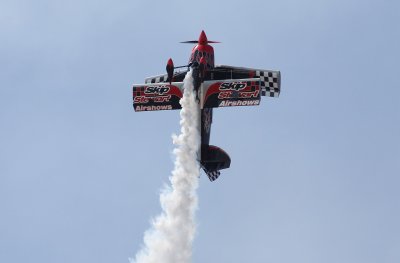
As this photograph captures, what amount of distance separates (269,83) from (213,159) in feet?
17.4

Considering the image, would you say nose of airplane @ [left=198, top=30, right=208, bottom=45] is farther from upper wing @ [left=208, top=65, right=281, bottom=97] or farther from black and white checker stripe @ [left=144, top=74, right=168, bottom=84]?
black and white checker stripe @ [left=144, top=74, right=168, bottom=84]

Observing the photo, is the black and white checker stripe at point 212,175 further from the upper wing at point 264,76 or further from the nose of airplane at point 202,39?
the nose of airplane at point 202,39

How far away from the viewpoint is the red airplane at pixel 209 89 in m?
56.5

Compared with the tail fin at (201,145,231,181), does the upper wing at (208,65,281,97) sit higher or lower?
higher

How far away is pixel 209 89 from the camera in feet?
187

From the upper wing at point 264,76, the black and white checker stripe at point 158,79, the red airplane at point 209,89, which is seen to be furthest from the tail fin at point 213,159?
the black and white checker stripe at point 158,79

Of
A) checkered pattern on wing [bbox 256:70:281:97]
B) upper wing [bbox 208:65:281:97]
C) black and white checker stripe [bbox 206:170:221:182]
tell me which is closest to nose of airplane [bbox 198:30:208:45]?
upper wing [bbox 208:65:281:97]

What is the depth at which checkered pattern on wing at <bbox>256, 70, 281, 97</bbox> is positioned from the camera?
59.8 meters

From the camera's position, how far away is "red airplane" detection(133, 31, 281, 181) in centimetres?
5653

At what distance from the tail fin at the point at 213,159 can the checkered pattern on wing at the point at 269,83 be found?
415 centimetres

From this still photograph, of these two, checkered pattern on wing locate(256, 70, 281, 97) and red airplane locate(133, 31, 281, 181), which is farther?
checkered pattern on wing locate(256, 70, 281, 97)

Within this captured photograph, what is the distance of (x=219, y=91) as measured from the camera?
186 feet

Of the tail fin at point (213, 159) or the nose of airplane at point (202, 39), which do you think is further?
the nose of airplane at point (202, 39)

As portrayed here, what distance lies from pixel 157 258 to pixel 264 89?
11145mm
